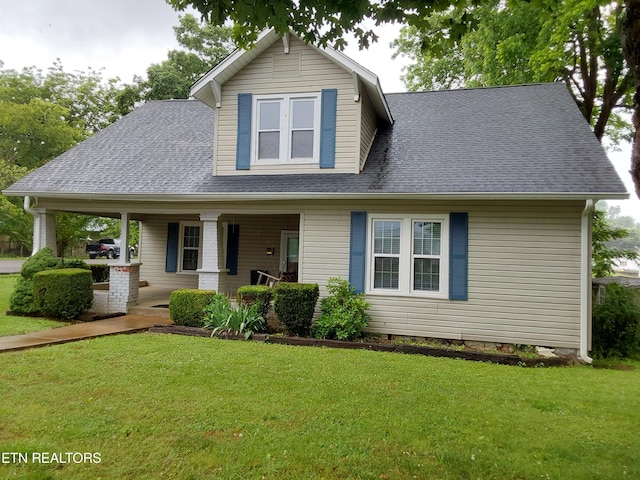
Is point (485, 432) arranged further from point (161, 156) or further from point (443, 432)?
point (161, 156)

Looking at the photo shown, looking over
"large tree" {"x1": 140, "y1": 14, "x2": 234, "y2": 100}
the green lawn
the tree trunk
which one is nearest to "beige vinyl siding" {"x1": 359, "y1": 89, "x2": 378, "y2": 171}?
the tree trunk

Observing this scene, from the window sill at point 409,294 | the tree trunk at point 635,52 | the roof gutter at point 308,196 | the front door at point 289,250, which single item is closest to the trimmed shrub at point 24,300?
the roof gutter at point 308,196

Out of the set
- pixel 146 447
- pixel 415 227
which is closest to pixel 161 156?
pixel 415 227

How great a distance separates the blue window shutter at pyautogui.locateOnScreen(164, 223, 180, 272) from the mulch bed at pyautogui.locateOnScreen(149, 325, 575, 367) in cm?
476

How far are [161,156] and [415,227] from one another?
6.90 metres

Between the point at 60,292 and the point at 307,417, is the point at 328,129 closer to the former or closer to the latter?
the point at 307,417

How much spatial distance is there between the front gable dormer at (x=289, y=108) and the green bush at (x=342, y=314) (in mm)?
2629

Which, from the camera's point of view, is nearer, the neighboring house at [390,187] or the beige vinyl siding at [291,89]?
the neighboring house at [390,187]

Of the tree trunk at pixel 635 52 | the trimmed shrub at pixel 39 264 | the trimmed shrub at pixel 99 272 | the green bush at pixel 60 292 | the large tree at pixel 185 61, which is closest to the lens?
the tree trunk at pixel 635 52

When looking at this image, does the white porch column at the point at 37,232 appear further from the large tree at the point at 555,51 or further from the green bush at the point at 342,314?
the large tree at the point at 555,51

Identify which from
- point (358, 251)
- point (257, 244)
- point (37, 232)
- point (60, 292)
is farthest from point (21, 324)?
point (358, 251)

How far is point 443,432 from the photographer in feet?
12.4

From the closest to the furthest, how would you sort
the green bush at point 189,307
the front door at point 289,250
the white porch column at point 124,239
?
the green bush at point 189,307
the white porch column at point 124,239
the front door at point 289,250

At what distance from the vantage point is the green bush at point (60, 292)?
855cm
